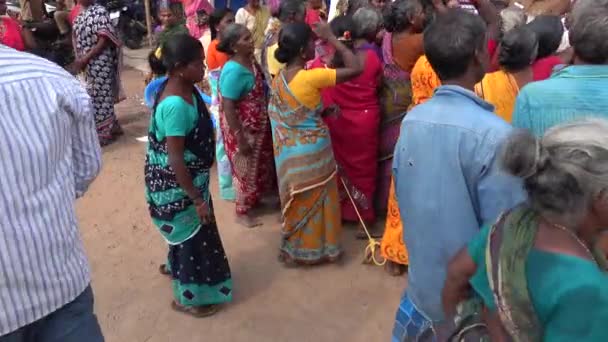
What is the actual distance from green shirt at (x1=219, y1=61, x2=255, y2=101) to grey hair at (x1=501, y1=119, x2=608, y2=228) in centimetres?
279

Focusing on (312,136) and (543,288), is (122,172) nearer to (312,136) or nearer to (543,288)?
(312,136)

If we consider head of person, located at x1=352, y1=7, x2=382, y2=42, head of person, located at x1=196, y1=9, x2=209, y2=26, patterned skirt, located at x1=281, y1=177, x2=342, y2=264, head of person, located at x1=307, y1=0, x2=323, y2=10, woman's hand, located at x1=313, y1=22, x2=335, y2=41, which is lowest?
patterned skirt, located at x1=281, y1=177, x2=342, y2=264

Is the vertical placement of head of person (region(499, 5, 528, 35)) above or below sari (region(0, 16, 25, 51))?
above

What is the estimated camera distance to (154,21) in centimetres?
1162

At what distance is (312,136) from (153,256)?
4.71ft

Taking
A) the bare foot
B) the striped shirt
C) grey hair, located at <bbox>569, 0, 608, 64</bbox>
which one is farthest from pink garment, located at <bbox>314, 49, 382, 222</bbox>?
the striped shirt

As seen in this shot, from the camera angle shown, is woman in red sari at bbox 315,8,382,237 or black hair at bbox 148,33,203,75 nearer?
black hair at bbox 148,33,203,75

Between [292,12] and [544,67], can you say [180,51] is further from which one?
[544,67]

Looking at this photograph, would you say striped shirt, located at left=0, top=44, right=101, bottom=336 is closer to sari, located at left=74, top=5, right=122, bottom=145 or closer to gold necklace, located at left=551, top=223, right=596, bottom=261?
gold necklace, located at left=551, top=223, right=596, bottom=261

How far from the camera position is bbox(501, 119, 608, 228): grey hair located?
1246 millimetres

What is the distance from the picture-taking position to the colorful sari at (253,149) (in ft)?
14.2

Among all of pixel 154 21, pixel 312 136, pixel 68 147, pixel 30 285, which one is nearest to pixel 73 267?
pixel 30 285

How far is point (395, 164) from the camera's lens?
211cm

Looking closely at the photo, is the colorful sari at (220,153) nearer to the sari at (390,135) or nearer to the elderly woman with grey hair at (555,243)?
the sari at (390,135)
